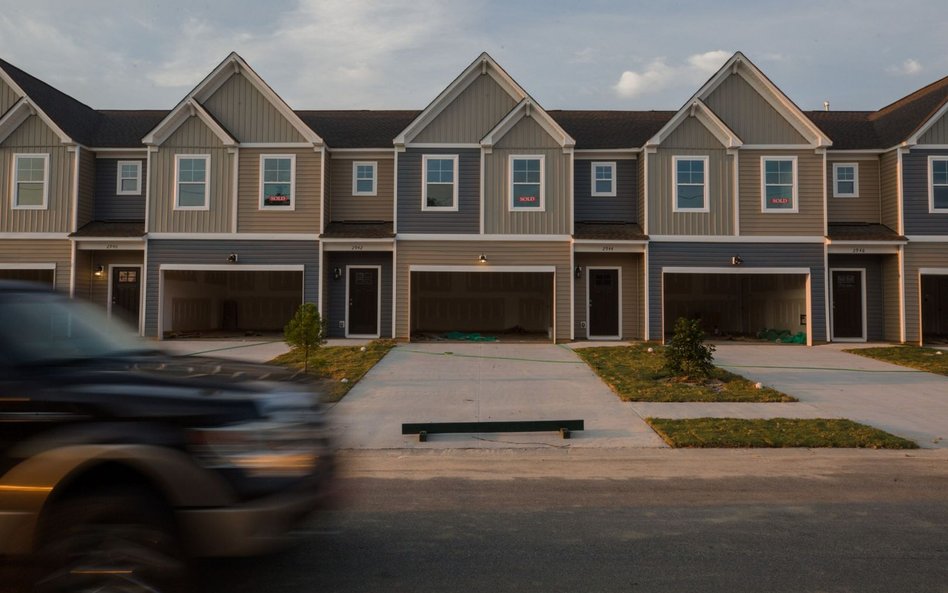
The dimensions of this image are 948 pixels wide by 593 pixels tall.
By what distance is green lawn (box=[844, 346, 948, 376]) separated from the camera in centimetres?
1472

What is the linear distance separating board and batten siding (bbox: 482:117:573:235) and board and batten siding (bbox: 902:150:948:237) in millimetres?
10262

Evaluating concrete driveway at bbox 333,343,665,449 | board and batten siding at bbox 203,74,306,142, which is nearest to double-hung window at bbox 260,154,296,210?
board and batten siding at bbox 203,74,306,142

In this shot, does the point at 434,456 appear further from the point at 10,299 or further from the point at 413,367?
A: the point at 413,367

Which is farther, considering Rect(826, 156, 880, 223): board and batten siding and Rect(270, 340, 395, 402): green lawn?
Rect(826, 156, 880, 223): board and batten siding

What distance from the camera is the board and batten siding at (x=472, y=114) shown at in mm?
19703

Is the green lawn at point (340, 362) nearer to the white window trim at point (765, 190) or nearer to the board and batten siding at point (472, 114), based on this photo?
the board and batten siding at point (472, 114)

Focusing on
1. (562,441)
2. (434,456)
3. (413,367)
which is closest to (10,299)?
(434,456)

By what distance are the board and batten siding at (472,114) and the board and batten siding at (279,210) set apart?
135 inches

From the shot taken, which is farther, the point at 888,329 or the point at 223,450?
the point at 888,329

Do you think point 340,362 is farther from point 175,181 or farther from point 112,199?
point 112,199

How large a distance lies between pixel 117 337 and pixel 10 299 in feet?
2.39

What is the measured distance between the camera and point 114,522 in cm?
321

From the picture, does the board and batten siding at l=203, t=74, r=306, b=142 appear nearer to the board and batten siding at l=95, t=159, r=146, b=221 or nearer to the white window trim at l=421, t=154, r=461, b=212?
the board and batten siding at l=95, t=159, r=146, b=221

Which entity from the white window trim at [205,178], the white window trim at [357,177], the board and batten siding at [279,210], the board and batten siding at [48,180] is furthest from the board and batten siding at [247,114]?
the board and batten siding at [48,180]
